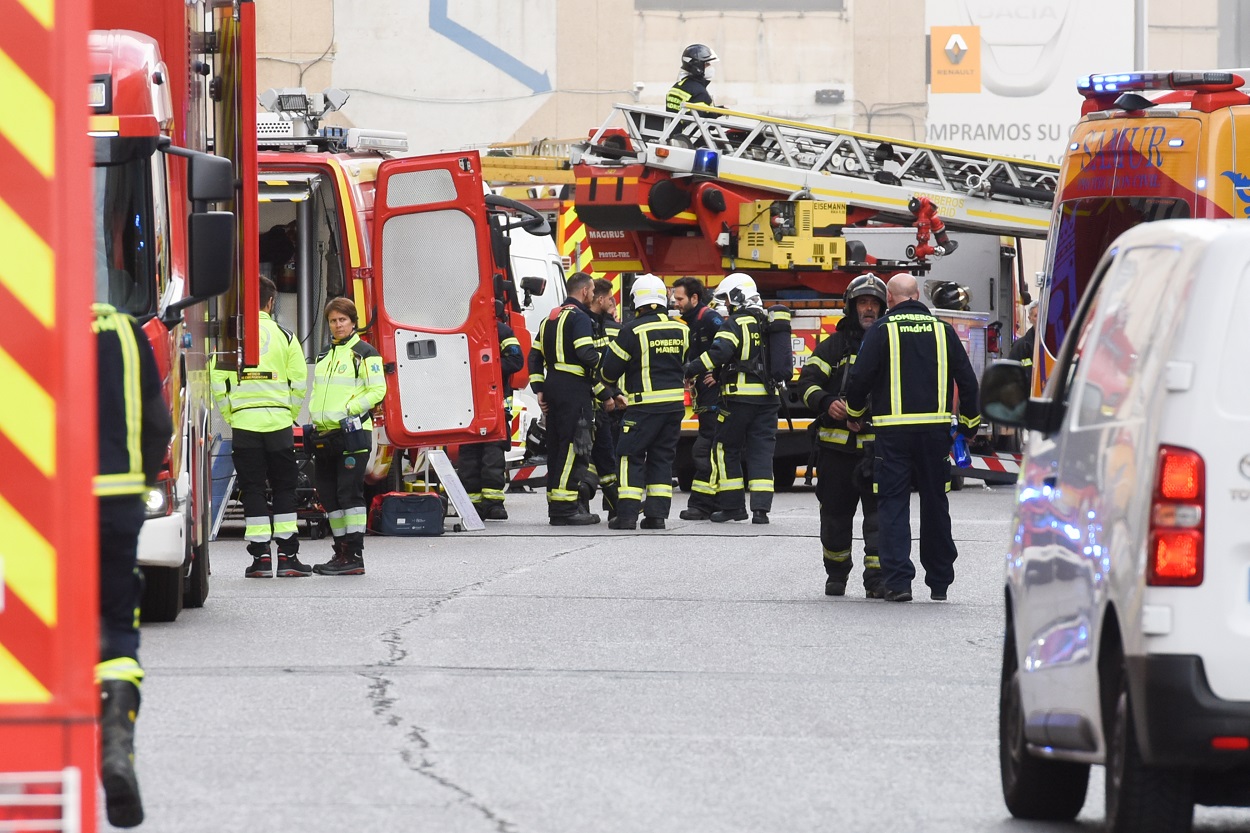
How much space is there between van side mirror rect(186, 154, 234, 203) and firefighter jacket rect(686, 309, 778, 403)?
8.28 meters

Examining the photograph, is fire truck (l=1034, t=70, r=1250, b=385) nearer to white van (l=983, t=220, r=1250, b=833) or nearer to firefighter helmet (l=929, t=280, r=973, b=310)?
white van (l=983, t=220, r=1250, b=833)

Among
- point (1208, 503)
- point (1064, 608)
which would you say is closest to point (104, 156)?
point (1064, 608)

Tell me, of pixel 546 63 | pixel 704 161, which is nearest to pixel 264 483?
pixel 704 161

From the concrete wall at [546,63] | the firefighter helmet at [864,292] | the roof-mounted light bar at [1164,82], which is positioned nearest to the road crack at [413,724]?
the firefighter helmet at [864,292]

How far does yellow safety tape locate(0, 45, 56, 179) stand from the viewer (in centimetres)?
371

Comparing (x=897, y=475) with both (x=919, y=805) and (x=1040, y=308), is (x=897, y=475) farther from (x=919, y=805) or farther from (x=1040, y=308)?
(x=919, y=805)

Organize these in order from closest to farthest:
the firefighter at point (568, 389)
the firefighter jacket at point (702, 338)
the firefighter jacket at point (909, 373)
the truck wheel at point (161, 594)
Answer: the truck wheel at point (161, 594) < the firefighter jacket at point (909, 373) < the firefighter at point (568, 389) < the firefighter jacket at point (702, 338)

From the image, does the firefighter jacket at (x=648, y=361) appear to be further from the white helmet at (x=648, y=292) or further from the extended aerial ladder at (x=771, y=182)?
the extended aerial ladder at (x=771, y=182)

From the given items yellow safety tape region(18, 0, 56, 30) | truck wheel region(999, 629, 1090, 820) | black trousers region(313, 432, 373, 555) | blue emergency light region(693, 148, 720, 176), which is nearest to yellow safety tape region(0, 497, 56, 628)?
yellow safety tape region(18, 0, 56, 30)

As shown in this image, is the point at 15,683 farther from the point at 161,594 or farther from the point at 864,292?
the point at 864,292

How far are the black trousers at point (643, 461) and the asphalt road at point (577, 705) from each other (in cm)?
299

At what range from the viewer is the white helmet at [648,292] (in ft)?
57.2

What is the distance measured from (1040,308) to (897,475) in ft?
3.97

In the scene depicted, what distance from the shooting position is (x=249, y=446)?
1347 cm
